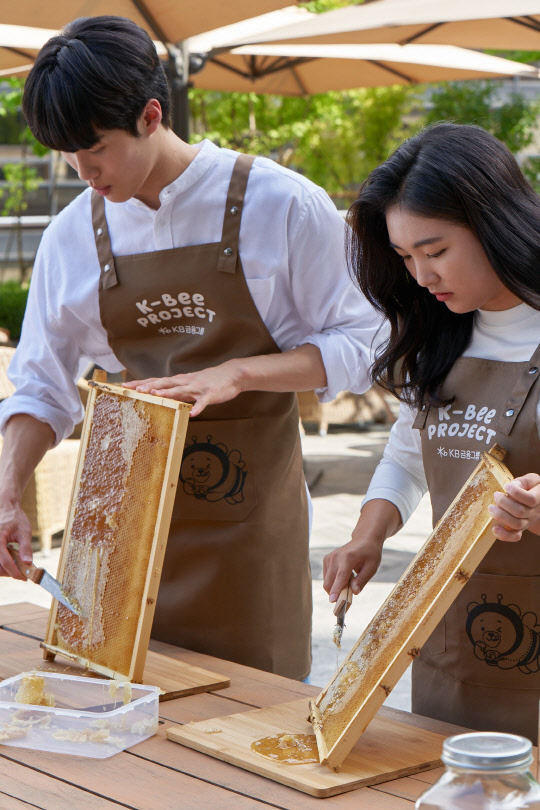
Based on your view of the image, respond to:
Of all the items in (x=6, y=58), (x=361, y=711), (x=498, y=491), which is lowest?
(x=361, y=711)

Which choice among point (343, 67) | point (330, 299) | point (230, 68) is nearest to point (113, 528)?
point (330, 299)

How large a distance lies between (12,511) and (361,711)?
0.96 m

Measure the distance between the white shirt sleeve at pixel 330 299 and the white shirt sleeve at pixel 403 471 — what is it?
232 mm

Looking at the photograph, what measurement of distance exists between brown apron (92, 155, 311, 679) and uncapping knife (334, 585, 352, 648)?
0.45 metres

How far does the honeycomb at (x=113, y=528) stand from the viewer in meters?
1.80

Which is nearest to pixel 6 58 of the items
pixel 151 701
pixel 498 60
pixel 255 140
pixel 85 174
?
pixel 498 60

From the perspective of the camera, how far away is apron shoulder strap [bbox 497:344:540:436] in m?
1.69

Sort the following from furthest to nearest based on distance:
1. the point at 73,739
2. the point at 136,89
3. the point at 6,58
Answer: the point at 6,58
the point at 136,89
the point at 73,739

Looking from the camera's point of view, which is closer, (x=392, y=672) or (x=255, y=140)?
(x=392, y=672)

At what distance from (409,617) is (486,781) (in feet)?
2.67

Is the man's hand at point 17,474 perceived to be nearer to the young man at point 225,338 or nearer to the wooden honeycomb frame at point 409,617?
the young man at point 225,338

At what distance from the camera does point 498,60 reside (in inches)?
320

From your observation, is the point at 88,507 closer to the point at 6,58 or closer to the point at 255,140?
the point at 6,58

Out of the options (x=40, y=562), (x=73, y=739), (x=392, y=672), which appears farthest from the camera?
(x=40, y=562)
